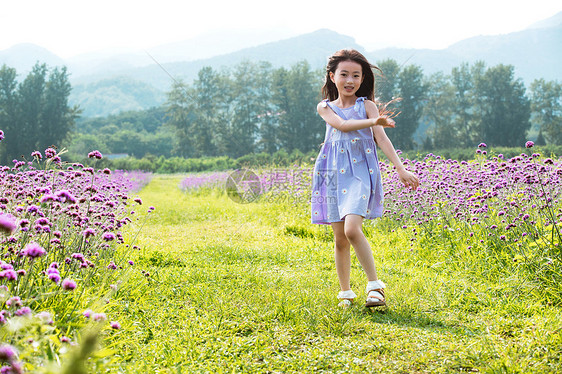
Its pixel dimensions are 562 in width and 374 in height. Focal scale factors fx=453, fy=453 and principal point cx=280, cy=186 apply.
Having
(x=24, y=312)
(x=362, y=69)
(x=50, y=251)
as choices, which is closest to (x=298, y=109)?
(x=362, y=69)

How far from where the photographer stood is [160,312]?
10.4 feet

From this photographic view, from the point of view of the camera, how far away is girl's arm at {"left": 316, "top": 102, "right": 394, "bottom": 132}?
3.11m

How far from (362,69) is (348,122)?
2.06ft

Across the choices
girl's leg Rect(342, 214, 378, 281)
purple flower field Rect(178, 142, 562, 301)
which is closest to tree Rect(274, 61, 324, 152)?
purple flower field Rect(178, 142, 562, 301)

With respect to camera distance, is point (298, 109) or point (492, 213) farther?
point (298, 109)

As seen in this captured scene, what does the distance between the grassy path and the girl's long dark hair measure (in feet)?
5.35

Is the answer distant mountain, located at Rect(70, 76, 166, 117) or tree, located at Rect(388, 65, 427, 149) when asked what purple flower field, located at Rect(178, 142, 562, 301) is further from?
distant mountain, located at Rect(70, 76, 166, 117)

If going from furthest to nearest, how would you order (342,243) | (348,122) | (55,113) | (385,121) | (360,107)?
→ (55,113) < (360,107) < (342,243) < (348,122) < (385,121)

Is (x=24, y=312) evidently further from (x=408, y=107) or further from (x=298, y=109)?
(x=408, y=107)

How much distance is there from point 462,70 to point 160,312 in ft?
174

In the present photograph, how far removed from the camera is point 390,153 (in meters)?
3.38

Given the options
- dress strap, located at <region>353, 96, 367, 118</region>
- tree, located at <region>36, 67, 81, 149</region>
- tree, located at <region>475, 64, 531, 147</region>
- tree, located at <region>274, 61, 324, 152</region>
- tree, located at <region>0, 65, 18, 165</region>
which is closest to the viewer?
dress strap, located at <region>353, 96, 367, 118</region>

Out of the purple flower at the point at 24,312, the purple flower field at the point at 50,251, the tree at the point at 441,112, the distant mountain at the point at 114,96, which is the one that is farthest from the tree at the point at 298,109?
the distant mountain at the point at 114,96

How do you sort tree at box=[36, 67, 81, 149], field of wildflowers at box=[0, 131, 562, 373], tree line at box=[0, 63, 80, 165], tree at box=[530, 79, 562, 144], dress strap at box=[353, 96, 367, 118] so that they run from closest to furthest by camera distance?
field of wildflowers at box=[0, 131, 562, 373]
dress strap at box=[353, 96, 367, 118]
tree line at box=[0, 63, 80, 165]
tree at box=[36, 67, 81, 149]
tree at box=[530, 79, 562, 144]
